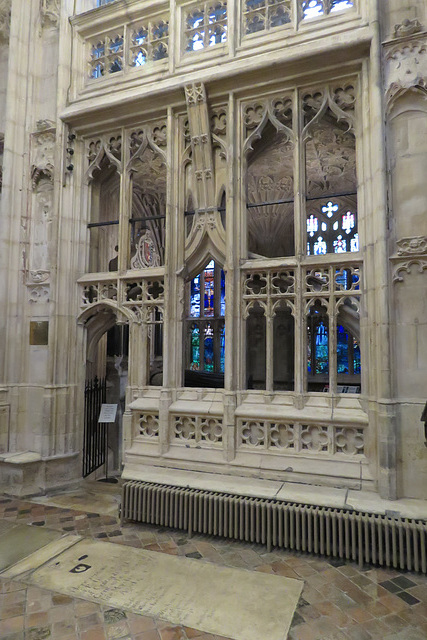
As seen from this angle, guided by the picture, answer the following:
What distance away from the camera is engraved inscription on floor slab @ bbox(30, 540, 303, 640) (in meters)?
3.10

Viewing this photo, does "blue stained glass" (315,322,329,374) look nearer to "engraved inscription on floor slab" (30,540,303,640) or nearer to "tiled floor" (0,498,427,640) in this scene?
"tiled floor" (0,498,427,640)

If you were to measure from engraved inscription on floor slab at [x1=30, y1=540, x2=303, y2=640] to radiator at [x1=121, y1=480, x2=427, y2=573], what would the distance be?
556mm

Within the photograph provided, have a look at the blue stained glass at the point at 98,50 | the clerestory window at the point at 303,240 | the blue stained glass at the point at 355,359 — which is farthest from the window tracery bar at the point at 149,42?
the blue stained glass at the point at 355,359

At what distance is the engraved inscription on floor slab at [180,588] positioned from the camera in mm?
3098

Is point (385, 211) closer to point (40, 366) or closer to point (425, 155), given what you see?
point (425, 155)

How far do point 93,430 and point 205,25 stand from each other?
22.3 feet

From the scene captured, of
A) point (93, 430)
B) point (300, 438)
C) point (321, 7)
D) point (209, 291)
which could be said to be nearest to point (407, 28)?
point (321, 7)

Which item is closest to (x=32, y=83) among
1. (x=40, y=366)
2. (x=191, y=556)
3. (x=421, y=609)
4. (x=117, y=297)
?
(x=117, y=297)

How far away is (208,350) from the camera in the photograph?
1348cm

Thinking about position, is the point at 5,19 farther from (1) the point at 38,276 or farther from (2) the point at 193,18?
(1) the point at 38,276

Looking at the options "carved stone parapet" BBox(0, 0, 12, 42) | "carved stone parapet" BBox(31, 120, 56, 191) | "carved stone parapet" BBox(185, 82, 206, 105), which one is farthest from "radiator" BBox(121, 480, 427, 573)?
"carved stone parapet" BBox(0, 0, 12, 42)

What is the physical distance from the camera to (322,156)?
31.5ft

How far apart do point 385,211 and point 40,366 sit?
216 inches

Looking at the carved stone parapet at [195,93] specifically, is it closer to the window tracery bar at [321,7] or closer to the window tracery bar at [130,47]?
the window tracery bar at [130,47]
